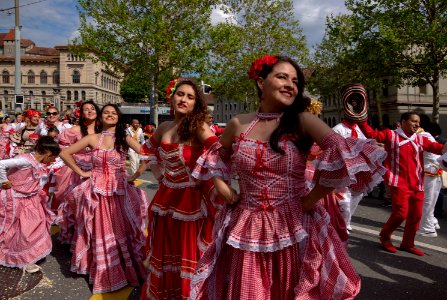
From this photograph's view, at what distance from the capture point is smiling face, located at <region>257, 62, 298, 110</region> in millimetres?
A: 2369

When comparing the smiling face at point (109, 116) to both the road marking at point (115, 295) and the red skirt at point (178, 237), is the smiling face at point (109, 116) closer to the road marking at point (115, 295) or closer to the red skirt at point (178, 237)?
the red skirt at point (178, 237)

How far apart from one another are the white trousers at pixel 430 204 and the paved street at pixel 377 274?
23 centimetres

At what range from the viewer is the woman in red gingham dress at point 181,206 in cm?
339

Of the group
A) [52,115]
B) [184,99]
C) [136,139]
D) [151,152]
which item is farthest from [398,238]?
[136,139]

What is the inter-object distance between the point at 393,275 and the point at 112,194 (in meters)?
3.12

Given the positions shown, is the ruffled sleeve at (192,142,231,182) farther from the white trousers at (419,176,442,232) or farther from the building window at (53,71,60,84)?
the building window at (53,71,60,84)

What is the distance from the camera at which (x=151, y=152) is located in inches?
152

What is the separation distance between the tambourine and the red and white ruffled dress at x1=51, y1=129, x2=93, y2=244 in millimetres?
2766

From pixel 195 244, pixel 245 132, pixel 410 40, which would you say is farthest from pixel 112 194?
pixel 410 40

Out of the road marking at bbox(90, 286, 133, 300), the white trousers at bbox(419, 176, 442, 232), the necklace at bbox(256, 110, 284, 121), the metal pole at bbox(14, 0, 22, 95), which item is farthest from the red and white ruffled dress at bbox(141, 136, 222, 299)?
the metal pole at bbox(14, 0, 22, 95)

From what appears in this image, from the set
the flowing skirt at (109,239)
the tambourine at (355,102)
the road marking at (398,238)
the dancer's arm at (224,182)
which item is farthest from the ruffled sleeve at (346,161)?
the road marking at (398,238)

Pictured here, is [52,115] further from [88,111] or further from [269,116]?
[269,116]

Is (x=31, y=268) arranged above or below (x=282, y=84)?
below

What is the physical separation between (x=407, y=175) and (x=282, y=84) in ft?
12.2
